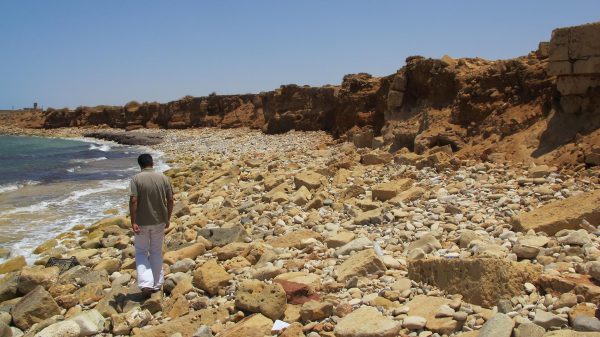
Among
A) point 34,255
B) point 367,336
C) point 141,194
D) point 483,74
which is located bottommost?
point 34,255

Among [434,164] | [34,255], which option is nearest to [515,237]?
[434,164]

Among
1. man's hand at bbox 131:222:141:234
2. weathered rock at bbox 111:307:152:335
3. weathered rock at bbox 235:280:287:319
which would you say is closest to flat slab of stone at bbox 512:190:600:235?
weathered rock at bbox 235:280:287:319

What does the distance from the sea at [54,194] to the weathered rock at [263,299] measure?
20.8 ft

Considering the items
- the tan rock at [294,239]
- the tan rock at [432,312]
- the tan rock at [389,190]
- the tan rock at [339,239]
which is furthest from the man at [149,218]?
the tan rock at [389,190]

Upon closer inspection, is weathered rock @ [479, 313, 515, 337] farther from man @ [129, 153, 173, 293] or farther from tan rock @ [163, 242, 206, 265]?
tan rock @ [163, 242, 206, 265]

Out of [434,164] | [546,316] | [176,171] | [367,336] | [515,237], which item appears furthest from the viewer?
[176,171]

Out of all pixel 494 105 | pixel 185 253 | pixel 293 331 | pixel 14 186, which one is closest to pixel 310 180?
pixel 185 253

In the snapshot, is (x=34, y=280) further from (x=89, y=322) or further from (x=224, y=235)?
(x=224, y=235)

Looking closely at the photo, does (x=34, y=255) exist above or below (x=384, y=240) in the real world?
below

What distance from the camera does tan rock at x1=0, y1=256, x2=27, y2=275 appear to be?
8391 mm

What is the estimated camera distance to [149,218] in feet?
18.9

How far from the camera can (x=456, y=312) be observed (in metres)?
4.05

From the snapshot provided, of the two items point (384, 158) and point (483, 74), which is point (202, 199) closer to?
point (384, 158)

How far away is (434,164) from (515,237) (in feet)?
17.8
